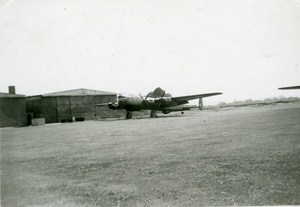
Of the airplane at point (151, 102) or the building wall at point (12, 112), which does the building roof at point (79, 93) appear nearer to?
the building wall at point (12, 112)

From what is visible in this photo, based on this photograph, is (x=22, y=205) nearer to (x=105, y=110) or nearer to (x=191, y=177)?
(x=191, y=177)

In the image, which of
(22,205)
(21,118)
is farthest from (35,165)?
(21,118)

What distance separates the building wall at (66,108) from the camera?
42.9 metres

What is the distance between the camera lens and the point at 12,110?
3609 centimetres

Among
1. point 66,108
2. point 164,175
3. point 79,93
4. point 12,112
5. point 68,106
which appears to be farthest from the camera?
point 79,93

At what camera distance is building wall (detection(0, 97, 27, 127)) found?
35188 mm

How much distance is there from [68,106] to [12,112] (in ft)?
30.9

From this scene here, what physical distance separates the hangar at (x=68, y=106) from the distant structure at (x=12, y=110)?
13.7 ft

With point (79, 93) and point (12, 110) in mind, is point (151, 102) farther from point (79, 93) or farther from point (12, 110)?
point (12, 110)

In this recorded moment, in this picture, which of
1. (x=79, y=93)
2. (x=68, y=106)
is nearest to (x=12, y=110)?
(x=68, y=106)

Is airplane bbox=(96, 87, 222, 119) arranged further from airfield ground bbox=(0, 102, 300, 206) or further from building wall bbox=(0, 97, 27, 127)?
airfield ground bbox=(0, 102, 300, 206)

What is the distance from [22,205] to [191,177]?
3.71 m

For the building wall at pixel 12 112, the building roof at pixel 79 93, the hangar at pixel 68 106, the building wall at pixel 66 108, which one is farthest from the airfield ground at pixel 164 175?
the building roof at pixel 79 93

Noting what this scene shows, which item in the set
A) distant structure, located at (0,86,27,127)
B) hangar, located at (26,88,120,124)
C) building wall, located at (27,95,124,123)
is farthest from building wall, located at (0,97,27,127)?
building wall, located at (27,95,124,123)
